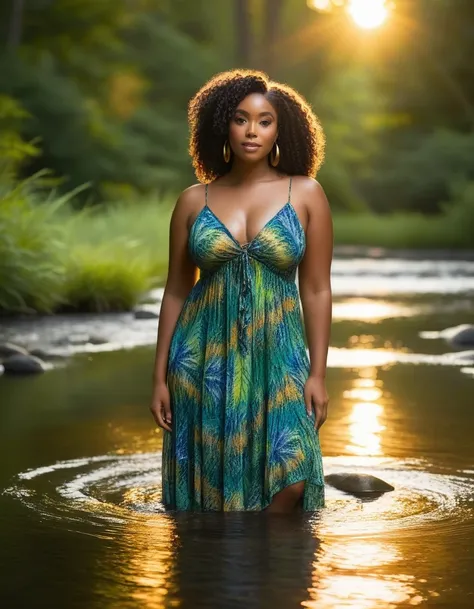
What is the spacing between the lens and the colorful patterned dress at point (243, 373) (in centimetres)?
668

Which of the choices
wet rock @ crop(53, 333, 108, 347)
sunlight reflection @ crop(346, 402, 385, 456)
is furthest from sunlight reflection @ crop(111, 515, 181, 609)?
wet rock @ crop(53, 333, 108, 347)

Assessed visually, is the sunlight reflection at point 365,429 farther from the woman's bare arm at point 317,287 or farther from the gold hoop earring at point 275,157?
the gold hoop earring at point 275,157

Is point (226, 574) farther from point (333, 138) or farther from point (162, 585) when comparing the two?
point (333, 138)

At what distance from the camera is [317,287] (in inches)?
263

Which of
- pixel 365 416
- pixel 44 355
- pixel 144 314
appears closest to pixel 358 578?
pixel 365 416

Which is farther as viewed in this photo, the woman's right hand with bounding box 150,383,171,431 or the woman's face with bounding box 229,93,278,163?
the woman's right hand with bounding box 150,383,171,431

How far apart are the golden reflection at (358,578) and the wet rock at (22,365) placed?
6.92 m

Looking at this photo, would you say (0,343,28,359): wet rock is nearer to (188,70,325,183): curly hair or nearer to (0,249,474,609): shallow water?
(0,249,474,609): shallow water

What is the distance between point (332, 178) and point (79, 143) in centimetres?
2215

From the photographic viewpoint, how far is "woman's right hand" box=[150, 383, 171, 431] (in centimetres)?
685

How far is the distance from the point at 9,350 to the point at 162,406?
716 centimetres

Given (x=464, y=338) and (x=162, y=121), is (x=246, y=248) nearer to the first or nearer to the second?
(x=464, y=338)

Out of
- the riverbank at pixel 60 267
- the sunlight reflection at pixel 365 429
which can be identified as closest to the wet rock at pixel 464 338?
the sunlight reflection at pixel 365 429

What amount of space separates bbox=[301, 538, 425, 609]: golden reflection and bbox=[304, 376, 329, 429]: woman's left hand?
54cm
